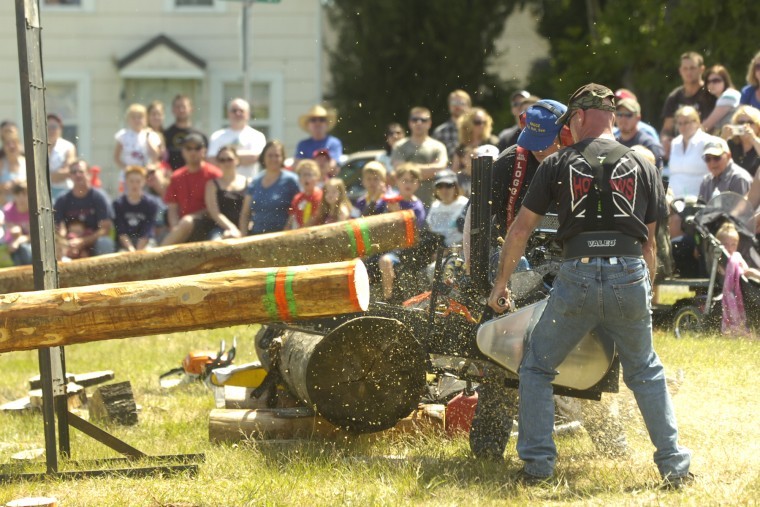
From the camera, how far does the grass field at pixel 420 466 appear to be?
6.32 meters

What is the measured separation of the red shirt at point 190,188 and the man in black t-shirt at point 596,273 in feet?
26.3

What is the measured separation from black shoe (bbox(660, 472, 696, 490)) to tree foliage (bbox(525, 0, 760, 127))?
10.7m

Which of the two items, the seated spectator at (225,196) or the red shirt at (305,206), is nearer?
the red shirt at (305,206)

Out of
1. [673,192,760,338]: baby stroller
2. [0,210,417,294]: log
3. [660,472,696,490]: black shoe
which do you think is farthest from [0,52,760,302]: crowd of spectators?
[660,472,696,490]: black shoe

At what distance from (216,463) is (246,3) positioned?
35.7ft

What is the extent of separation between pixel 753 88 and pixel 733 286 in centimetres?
262

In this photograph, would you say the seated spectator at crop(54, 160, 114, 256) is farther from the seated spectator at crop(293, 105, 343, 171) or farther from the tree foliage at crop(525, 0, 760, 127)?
the tree foliage at crop(525, 0, 760, 127)

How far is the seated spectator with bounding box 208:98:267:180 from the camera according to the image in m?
14.9

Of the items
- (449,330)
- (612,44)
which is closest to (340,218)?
(449,330)

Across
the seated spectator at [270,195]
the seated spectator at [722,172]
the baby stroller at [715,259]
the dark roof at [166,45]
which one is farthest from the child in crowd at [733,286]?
the dark roof at [166,45]

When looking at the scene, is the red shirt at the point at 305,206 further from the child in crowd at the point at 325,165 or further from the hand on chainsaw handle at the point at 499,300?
the hand on chainsaw handle at the point at 499,300

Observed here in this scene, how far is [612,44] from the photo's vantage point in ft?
69.7

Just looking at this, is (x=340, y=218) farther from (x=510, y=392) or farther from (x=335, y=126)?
(x=335, y=126)

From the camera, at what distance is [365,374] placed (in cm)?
746
